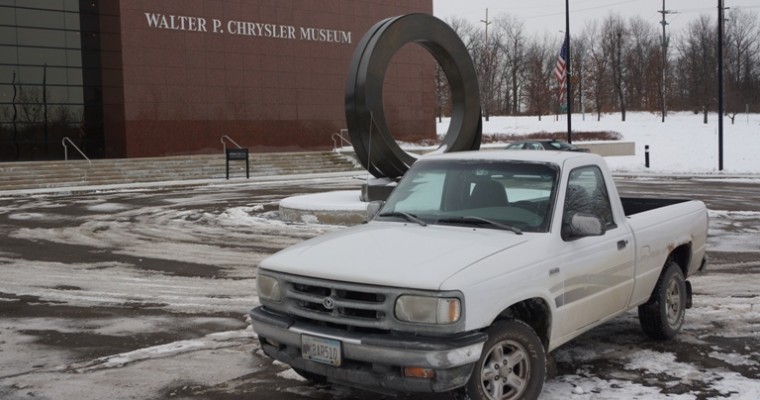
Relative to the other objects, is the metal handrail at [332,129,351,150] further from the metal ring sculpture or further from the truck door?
the truck door

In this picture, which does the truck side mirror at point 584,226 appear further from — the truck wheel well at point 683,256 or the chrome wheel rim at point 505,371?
the truck wheel well at point 683,256

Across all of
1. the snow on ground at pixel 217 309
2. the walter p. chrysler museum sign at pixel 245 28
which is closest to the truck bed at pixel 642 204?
the snow on ground at pixel 217 309

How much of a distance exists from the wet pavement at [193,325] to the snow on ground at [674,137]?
2239 centimetres

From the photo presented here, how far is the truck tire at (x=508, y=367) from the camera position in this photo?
→ 4.47 metres

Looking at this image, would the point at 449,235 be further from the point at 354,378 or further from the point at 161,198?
the point at 161,198

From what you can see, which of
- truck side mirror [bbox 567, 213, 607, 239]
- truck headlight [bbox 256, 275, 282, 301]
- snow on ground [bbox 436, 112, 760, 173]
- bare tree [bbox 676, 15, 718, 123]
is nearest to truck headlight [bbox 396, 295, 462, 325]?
truck headlight [bbox 256, 275, 282, 301]

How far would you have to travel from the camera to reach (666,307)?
657cm

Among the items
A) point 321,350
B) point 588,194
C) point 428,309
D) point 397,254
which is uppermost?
point 588,194

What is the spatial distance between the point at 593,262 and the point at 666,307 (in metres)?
1.58

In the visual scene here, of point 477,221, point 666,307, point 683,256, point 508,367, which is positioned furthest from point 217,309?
point 683,256

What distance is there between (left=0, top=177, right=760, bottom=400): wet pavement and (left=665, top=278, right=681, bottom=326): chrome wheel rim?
0.19 metres

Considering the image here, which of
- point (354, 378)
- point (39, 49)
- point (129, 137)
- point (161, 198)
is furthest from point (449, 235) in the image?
point (39, 49)

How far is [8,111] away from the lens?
3644 centimetres

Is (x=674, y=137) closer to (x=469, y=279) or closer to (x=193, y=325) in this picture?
(x=193, y=325)
